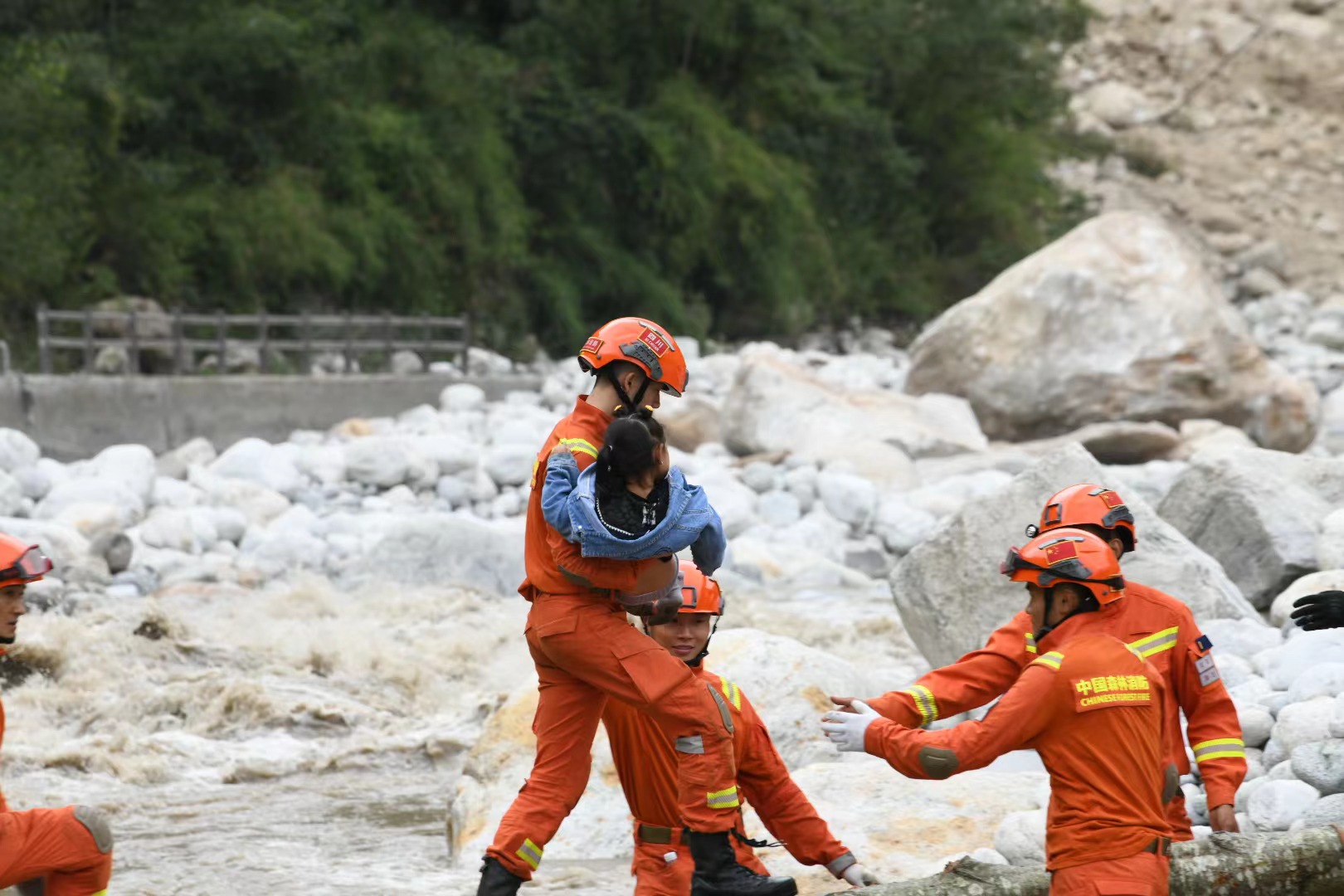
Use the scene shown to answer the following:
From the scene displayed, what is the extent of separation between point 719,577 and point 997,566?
5610mm

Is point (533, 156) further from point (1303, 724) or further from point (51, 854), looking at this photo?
point (51, 854)

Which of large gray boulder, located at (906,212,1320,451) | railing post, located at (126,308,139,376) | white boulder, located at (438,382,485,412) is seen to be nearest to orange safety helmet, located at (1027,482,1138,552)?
large gray boulder, located at (906,212,1320,451)

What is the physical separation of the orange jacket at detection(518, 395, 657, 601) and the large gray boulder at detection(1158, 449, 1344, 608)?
526 centimetres

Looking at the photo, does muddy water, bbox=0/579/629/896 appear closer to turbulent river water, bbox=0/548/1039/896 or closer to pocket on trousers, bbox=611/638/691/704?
turbulent river water, bbox=0/548/1039/896

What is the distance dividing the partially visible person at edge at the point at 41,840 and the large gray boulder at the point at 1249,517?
251 inches

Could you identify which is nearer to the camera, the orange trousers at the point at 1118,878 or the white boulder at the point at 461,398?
the orange trousers at the point at 1118,878

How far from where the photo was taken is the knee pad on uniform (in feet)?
14.2

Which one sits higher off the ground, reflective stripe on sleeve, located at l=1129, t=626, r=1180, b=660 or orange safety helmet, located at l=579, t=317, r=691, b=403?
orange safety helmet, located at l=579, t=317, r=691, b=403

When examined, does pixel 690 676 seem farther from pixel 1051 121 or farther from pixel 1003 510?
pixel 1051 121

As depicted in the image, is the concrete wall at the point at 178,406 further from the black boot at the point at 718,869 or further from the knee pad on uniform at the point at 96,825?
the black boot at the point at 718,869

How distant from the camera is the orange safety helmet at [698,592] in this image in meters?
4.96

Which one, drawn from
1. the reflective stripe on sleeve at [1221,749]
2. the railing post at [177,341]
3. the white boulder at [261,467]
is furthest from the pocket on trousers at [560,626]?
the railing post at [177,341]

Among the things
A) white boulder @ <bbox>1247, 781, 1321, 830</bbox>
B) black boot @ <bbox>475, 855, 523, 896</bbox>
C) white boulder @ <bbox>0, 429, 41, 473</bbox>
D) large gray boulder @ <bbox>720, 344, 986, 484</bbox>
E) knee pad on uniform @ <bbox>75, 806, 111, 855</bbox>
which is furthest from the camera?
large gray boulder @ <bbox>720, 344, 986, 484</bbox>

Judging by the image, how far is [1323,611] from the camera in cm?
450
